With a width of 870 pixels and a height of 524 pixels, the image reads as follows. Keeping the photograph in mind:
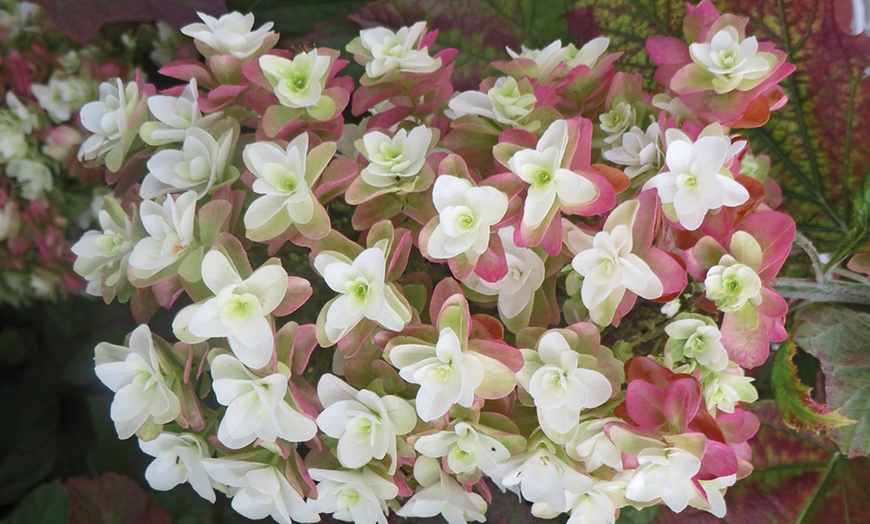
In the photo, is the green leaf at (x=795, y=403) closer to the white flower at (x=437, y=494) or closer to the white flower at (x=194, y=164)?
the white flower at (x=437, y=494)

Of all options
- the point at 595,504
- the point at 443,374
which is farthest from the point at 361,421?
the point at 595,504

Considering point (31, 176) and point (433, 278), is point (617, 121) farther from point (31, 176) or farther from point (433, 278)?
point (31, 176)

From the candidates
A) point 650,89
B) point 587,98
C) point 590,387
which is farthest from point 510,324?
point 650,89

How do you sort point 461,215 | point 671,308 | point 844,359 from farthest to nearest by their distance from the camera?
point 844,359 → point 671,308 → point 461,215

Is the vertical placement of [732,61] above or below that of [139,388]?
above

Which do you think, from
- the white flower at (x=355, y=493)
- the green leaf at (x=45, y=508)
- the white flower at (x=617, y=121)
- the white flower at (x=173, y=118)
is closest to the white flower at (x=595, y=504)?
the white flower at (x=355, y=493)

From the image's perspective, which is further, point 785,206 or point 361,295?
point 785,206

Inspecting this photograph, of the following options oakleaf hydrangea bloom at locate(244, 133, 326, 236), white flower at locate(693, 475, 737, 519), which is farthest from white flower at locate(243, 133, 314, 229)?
white flower at locate(693, 475, 737, 519)
